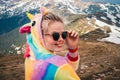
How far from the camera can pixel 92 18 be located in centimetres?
18700

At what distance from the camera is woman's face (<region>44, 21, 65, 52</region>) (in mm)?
4957

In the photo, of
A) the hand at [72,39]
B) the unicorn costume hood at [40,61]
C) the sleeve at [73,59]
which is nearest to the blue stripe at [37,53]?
the unicorn costume hood at [40,61]

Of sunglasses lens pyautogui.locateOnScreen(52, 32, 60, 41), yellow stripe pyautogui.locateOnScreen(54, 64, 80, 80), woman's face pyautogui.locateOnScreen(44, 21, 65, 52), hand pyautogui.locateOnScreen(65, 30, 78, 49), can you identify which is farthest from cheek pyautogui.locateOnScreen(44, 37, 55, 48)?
yellow stripe pyautogui.locateOnScreen(54, 64, 80, 80)

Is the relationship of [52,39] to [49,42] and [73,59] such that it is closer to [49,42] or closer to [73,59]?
[49,42]

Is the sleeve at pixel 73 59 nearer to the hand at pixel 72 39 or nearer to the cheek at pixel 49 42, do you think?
the hand at pixel 72 39

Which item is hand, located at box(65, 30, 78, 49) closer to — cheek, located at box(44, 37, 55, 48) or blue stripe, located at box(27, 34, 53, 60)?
cheek, located at box(44, 37, 55, 48)

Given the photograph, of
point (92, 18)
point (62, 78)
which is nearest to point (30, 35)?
point (62, 78)

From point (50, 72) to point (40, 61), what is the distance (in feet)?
0.81

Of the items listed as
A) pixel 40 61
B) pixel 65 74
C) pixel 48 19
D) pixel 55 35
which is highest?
pixel 48 19

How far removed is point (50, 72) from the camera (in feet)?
15.4

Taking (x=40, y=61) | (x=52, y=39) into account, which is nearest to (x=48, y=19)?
(x=52, y=39)

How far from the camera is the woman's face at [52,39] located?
4957 millimetres

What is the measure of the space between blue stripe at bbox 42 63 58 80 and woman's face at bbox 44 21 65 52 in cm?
31

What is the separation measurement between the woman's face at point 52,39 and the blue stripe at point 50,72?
315 mm
